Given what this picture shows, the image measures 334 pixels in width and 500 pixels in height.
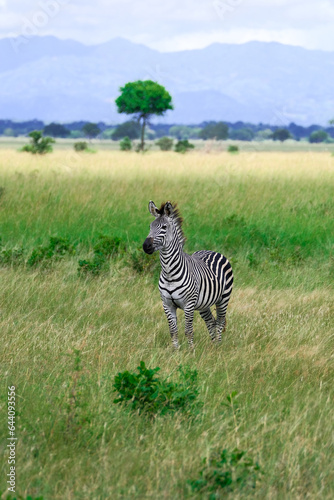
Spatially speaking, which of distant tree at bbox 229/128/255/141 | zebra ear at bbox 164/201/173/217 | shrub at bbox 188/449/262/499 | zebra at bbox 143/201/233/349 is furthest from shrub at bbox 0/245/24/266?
distant tree at bbox 229/128/255/141

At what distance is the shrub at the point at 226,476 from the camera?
305cm

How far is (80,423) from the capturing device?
11.9 feet

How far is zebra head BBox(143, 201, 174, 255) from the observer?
475 centimetres

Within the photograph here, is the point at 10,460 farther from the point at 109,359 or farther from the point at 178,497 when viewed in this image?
the point at 109,359

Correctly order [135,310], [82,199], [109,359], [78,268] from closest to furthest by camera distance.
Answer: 1. [109,359]
2. [135,310]
3. [78,268]
4. [82,199]

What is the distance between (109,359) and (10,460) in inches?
64.4

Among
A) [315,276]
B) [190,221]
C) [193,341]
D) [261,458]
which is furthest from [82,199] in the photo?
[261,458]

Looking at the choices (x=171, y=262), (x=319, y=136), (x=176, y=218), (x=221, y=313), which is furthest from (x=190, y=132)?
(x=171, y=262)

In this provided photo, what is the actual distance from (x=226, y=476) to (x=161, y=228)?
7.20 feet

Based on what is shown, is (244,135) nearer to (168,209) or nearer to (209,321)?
(209,321)

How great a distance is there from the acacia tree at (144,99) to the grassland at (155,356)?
30.2 m

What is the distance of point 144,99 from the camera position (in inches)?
1624

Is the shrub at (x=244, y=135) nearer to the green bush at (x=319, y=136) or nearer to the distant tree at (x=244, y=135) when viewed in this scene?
the distant tree at (x=244, y=135)

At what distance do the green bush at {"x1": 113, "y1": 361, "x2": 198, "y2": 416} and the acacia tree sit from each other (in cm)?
3721
